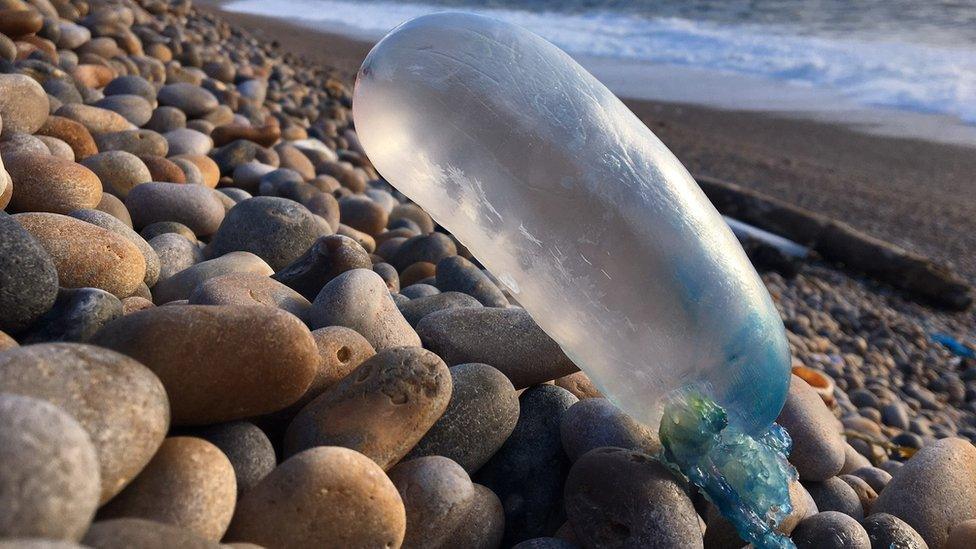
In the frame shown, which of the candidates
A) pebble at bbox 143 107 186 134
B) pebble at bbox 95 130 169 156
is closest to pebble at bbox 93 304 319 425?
pebble at bbox 95 130 169 156

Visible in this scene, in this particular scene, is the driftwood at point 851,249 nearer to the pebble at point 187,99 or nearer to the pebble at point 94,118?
the pebble at point 187,99

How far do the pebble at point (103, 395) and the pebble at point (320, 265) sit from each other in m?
1.12

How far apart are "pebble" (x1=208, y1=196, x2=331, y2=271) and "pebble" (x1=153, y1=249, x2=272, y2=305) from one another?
0.79ft

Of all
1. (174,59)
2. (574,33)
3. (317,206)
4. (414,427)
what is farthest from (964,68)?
(414,427)

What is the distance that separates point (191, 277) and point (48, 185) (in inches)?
19.0

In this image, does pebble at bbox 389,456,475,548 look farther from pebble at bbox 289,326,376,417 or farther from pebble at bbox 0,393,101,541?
pebble at bbox 0,393,101,541

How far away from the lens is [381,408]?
1.63m

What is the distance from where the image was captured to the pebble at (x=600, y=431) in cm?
185

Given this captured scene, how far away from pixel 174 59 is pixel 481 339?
15.2ft

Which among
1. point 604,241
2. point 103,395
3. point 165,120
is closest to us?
point 103,395

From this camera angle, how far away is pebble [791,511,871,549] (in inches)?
71.4

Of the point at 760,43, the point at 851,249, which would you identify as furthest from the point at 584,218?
the point at 760,43

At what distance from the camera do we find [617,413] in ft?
6.23

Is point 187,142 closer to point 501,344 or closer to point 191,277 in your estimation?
point 191,277
